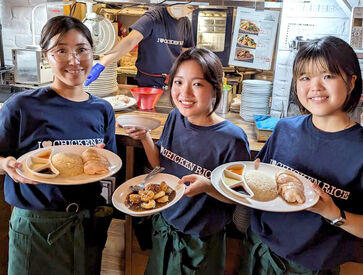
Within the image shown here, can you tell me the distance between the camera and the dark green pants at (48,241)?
4.87ft

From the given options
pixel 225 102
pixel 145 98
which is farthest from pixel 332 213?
pixel 145 98

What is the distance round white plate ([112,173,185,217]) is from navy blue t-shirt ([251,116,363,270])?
400 millimetres

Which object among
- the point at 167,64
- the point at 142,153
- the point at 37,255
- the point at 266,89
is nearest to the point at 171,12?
the point at 167,64

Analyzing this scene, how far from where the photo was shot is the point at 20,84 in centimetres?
278

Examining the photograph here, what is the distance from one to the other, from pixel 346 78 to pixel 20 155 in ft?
4.72

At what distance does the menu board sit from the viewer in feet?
7.95

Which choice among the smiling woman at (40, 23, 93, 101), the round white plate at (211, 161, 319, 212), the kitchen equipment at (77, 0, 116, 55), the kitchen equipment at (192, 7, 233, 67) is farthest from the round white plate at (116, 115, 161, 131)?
the kitchen equipment at (192, 7, 233, 67)

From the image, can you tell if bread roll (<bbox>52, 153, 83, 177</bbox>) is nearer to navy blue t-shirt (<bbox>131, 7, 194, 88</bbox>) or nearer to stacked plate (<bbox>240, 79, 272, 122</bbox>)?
stacked plate (<bbox>240, 79, 272, 122</bbox>)

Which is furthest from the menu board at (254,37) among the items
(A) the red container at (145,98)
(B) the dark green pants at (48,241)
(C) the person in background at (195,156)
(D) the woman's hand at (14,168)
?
(D) the woman's hand at (14,168)

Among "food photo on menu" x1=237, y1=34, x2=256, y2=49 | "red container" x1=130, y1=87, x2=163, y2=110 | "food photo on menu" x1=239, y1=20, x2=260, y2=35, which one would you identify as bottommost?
"red container" x1=130, y1=87, x2=163, y2=110

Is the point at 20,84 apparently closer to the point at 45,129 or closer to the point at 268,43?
the point at 45,129

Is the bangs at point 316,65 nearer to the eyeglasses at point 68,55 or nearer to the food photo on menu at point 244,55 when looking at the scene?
the eyeglasses at point 68,55

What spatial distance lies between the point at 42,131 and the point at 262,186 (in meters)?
1.01

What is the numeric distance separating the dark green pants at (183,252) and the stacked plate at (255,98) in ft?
3.19
